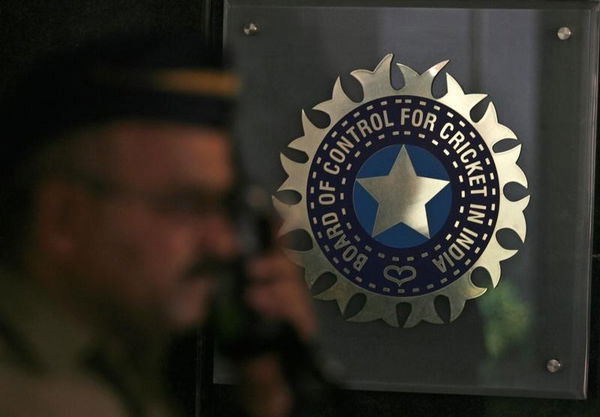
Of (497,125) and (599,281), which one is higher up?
(497,125)

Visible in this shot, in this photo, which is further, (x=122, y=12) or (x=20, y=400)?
(x=122, y=12)

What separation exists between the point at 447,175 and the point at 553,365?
15.4 inches

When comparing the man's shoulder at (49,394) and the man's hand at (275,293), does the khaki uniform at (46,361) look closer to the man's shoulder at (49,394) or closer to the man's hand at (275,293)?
the man's shoulder at (49,394)

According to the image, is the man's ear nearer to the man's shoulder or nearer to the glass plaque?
the man's shoulder

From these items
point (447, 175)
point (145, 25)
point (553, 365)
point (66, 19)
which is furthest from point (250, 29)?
point (553, 365)

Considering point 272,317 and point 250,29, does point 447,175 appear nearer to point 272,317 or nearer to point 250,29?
point 250,29

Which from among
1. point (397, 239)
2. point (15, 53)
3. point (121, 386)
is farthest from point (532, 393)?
point (121, 386)

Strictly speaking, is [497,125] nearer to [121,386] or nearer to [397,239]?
[397,239]

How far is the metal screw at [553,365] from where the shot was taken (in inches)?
61.1

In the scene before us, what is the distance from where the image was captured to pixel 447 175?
155 centimetres

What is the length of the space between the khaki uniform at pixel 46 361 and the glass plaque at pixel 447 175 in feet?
3.59

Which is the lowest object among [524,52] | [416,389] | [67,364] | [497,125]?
[416,389]

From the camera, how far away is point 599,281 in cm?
155

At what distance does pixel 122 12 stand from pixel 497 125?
70 centimetres
